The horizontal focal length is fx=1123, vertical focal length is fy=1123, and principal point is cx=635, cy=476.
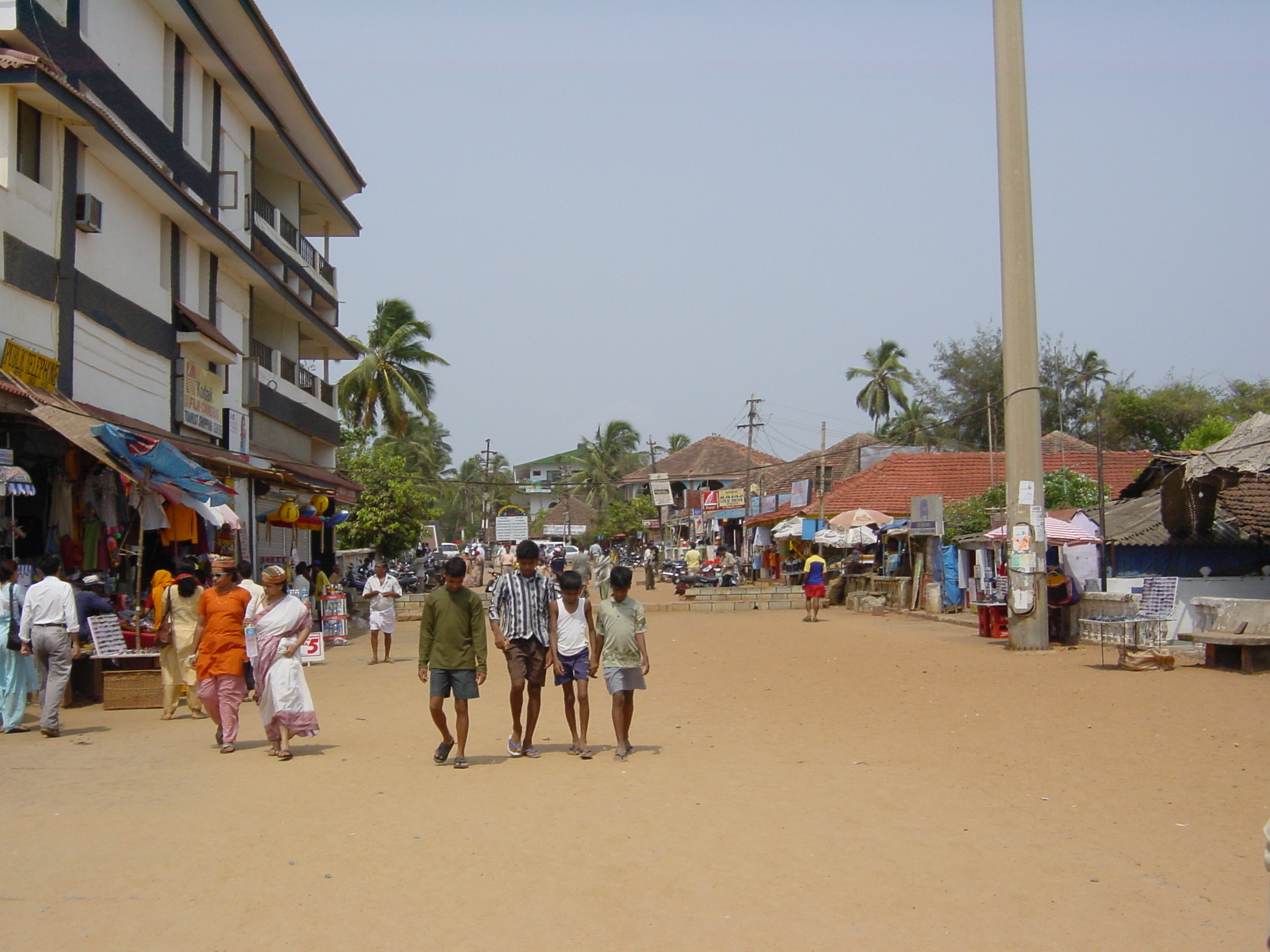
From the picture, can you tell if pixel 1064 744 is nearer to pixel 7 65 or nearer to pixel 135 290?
pixel 7 65

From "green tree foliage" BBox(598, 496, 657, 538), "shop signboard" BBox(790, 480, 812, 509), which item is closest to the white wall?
"shop signboard" BBox(790, 480, 812, 509)

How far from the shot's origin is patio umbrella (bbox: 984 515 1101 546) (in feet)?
66.1

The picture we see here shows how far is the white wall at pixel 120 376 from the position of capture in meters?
15.3

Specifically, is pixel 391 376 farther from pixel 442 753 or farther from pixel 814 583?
pixel 442 753

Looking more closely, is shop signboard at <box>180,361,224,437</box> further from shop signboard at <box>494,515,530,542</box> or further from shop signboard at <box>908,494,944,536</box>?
shop signboard at <box>494,515,530,542</box>

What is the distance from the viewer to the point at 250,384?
23516 millimetres

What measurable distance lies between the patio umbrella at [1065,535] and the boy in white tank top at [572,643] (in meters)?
12.3

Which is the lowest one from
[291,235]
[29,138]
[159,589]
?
[159,589]

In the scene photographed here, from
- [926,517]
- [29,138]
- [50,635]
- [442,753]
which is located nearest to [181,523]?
[50,635]

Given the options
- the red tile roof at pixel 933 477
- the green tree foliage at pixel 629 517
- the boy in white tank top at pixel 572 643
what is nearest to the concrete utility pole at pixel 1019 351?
the boy in white tank top at pixel 572 643

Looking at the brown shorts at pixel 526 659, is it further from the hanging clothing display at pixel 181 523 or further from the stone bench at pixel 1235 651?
the stone bench at pixel 1235 651

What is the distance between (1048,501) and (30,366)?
24.8m

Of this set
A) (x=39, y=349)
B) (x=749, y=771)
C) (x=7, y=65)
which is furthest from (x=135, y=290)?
(x=749, y=771)

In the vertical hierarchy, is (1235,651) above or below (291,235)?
below
